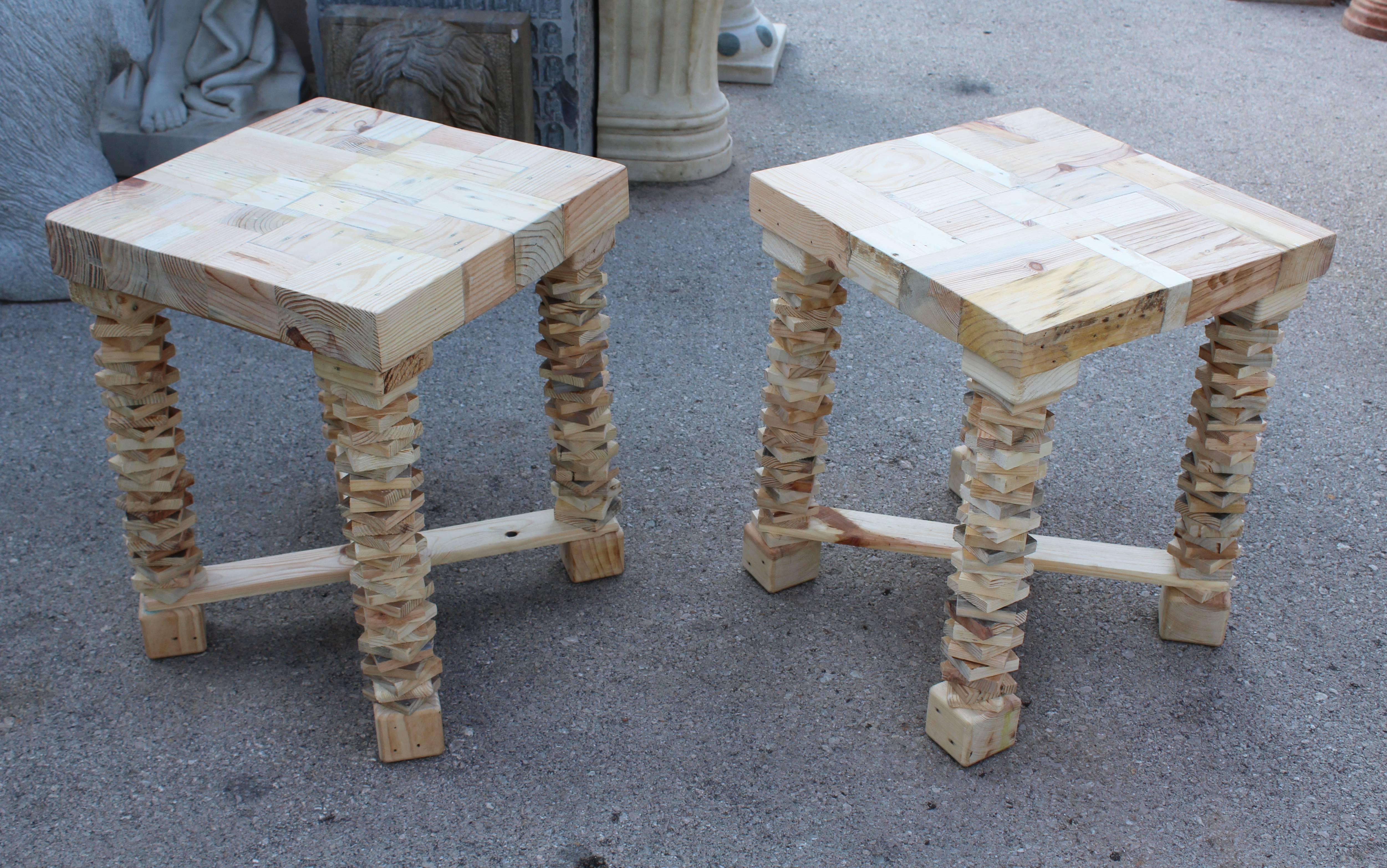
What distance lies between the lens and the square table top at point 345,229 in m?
1.42

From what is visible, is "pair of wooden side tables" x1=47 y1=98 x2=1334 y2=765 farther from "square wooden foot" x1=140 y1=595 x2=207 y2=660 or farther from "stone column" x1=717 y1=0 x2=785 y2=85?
"stone column" x1=717 y1=0 x2=785 y2=85

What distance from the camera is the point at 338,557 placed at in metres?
1.90

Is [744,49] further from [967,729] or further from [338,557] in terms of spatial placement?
[967,729]

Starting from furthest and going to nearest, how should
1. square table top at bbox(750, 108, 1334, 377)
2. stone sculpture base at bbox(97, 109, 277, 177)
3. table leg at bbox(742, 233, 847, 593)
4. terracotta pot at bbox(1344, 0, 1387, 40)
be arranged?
terracotta pot at bbox(1344, 0, 1387, 40) → stone sculpture base at bbox(97, 109, 277, 177) → table leg at bbox(742, 233, 847, 593) → square table top at bbox(750, 108, 1334, 377)

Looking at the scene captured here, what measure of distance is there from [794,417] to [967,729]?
51cm

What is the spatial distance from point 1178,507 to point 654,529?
857 mm

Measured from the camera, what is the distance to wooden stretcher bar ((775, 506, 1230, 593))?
1855 millimetres

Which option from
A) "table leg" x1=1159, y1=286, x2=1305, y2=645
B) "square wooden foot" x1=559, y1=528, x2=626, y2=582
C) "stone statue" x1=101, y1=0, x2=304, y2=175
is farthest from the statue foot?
"table leg" x1=1159, y1=286, x2=1305, y2=645

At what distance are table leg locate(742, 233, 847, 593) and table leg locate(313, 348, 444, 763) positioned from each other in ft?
1.76

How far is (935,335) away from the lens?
2752mm

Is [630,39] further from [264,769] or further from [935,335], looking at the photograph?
[264,769]

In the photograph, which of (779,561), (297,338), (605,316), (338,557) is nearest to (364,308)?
(297,338)

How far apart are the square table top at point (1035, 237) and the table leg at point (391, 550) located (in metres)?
0.58

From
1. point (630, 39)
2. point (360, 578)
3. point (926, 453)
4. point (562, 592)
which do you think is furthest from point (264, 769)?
point (630, 39)
